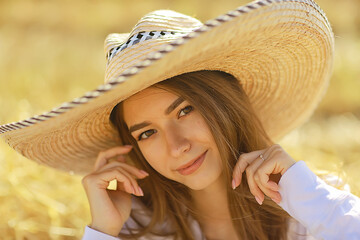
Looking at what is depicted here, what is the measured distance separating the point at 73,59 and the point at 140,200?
99.0 inches

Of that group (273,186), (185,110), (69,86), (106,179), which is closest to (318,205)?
(273,186)

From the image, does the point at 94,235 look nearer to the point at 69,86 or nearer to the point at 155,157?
the point at 155,157

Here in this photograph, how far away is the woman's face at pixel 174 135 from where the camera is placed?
4.98ft

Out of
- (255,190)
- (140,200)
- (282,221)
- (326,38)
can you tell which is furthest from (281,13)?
(140,200)

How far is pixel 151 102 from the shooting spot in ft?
4.99

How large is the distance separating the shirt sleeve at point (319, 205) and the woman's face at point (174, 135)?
0.29 m

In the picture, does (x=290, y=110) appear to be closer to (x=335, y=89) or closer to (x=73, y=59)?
(x=335, y=89)

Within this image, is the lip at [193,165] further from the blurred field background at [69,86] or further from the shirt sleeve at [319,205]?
the blurred field background at [69,86]

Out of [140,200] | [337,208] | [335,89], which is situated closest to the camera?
[337,208]

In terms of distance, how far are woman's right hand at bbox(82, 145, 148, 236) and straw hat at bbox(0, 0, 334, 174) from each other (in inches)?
6.5

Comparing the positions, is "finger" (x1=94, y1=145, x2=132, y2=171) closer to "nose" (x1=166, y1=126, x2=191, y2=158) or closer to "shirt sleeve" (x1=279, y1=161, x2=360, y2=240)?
"nose" (x1=166, y1=126, x2=191, y2=158)

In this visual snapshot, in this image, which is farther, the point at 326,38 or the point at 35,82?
the point at 35,82

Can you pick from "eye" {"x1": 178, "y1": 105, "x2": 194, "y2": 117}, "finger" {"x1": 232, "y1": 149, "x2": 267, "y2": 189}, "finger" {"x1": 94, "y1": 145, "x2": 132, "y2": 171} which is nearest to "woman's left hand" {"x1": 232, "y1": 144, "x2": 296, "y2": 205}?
"finger" {"x1": 232, "y1": 149, "x2": 267, "y2": 189}

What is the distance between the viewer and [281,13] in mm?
1209
